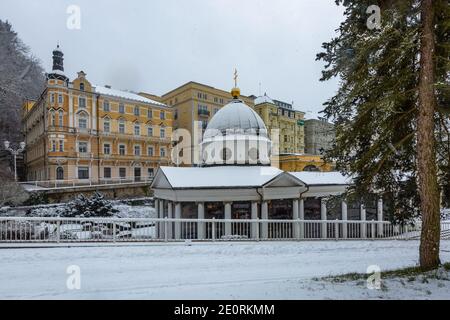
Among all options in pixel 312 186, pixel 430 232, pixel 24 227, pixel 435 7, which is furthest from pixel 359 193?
pixel 24 227

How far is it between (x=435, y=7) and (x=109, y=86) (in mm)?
53589

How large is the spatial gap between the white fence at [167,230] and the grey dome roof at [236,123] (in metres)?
8.76

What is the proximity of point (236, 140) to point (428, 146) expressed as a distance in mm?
15789

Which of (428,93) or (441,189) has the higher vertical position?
(428,93)

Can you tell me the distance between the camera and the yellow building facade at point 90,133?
3906cm

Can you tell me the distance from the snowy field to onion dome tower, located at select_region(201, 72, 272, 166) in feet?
34.5

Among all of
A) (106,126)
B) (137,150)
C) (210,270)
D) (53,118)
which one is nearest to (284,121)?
(137,150)

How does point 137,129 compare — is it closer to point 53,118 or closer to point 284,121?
point 53,118

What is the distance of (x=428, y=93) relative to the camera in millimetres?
7195

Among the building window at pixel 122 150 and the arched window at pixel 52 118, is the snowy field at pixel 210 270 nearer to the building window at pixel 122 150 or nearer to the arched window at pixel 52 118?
the arched window at pixel 52 118

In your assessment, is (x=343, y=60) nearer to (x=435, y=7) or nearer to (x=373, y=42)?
(x=373, y=42)

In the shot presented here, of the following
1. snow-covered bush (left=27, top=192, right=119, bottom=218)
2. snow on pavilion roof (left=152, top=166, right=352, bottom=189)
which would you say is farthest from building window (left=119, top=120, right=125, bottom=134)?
snow on pavilion roof (left=152, top=166, right=352, bottom=189)

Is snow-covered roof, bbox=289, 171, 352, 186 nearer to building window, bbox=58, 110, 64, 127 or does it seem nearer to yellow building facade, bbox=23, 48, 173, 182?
yellow building facade, bbox=23, 48, 173, 182

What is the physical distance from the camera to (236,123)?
76.5ft
